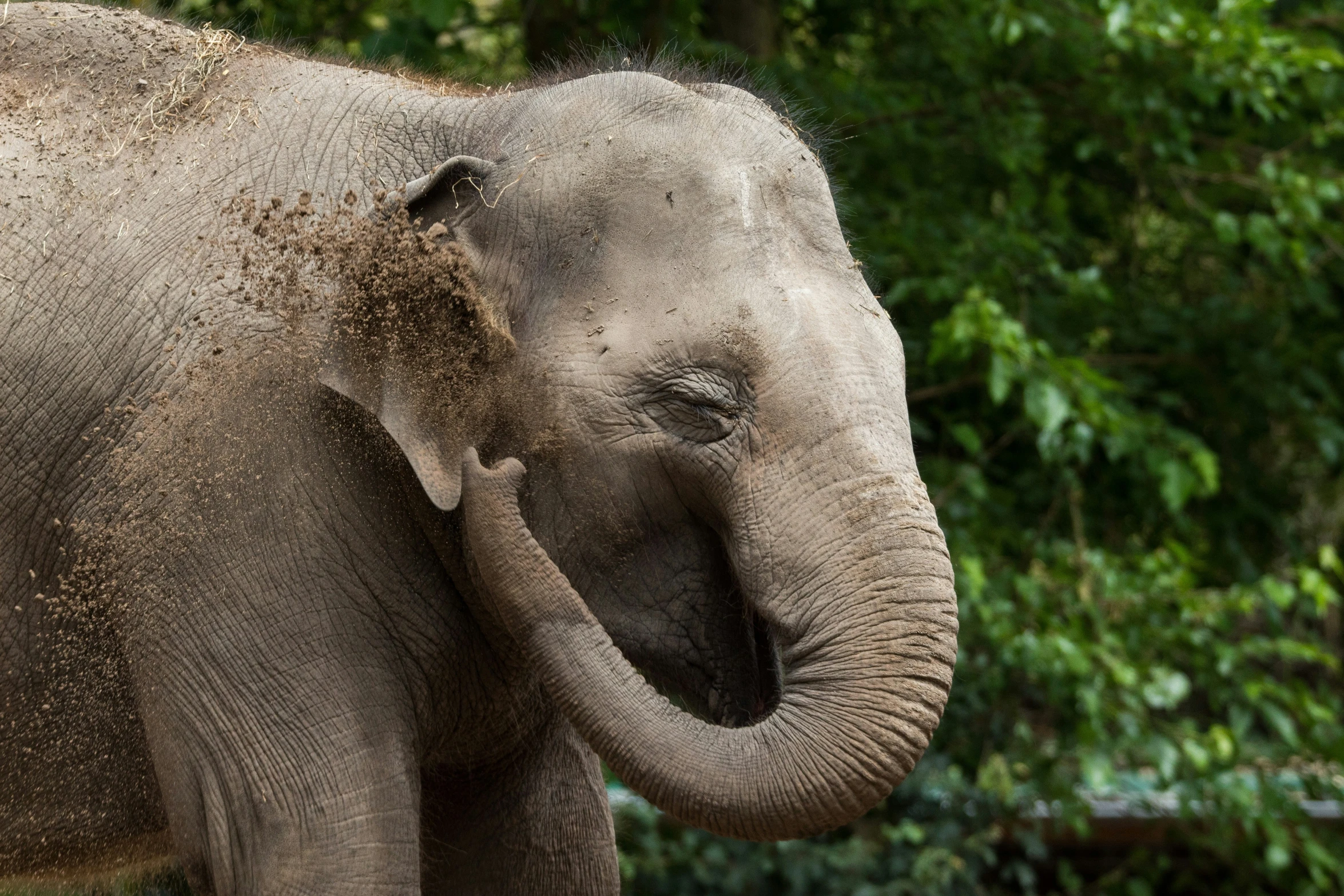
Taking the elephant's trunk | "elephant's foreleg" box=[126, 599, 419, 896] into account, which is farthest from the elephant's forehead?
"elephant's foreleg" box=[126, 599, 419, 896]

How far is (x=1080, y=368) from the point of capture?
4.70 m

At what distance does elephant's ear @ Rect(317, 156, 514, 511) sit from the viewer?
2352mm

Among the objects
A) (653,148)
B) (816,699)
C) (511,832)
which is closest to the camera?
(816,699)

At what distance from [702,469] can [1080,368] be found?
2749 mm

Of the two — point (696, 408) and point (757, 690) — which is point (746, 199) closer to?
point (696, 408)

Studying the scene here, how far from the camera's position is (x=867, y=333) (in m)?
2.31

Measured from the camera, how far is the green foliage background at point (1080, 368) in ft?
16.8

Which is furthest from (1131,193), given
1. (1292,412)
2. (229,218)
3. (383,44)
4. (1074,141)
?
(229,218)

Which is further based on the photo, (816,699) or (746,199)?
(746,199)

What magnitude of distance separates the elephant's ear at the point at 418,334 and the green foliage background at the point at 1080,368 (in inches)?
91.9

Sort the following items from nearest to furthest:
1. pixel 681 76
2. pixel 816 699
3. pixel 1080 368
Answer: pixel 816 699 → pixel 681 76 → pixel 1080 368

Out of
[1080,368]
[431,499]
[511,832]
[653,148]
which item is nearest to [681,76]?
[653,148]

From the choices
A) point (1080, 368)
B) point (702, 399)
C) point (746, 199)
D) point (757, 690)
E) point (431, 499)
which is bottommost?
point (1080, 368)

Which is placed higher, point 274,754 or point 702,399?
point 702,399
